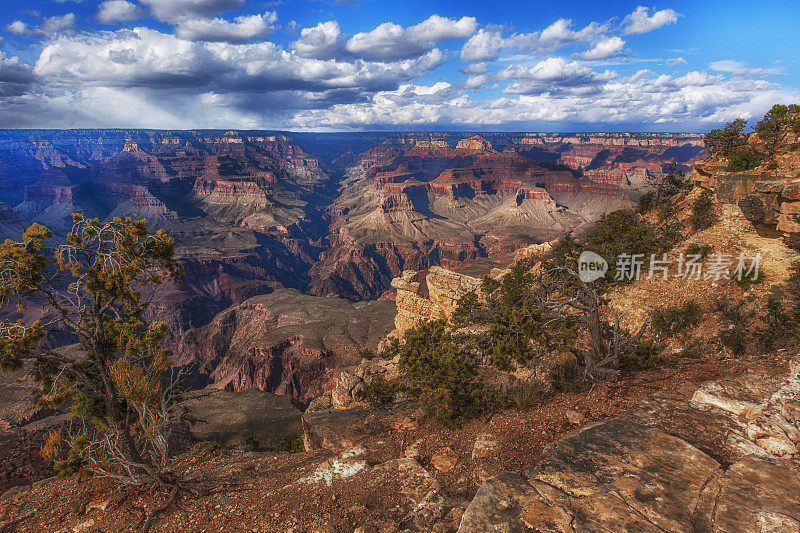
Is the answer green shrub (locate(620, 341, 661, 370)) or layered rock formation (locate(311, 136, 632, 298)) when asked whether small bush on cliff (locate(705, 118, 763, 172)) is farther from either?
layered rock formation (locate(311, 136, 632, 298))

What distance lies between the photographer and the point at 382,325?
59.2 m

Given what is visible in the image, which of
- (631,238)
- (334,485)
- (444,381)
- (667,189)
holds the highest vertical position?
(667,189)

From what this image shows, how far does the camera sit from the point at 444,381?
10.4 meters

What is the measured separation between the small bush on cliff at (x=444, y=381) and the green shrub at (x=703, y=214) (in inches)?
768

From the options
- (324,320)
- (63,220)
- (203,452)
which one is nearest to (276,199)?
(63,220)

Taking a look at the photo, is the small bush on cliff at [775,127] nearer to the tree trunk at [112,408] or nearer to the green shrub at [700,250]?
the green shrub at [700,250]

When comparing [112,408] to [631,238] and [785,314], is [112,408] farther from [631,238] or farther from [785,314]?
[631,238]

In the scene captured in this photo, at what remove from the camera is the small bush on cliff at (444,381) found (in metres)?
9.66

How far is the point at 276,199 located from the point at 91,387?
189 m

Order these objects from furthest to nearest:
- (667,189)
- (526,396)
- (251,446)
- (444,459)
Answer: (667,189)
(251,446)
(526,396)
(444,459)

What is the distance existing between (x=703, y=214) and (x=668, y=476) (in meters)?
23.0

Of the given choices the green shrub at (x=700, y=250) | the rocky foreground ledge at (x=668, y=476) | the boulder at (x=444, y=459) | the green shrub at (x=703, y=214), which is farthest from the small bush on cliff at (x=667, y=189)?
the boulder at (x=444, y=459)

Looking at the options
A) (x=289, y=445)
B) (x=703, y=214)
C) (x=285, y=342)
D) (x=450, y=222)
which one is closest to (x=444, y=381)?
(x=289, y=445)

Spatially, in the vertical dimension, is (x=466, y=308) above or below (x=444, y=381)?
below
